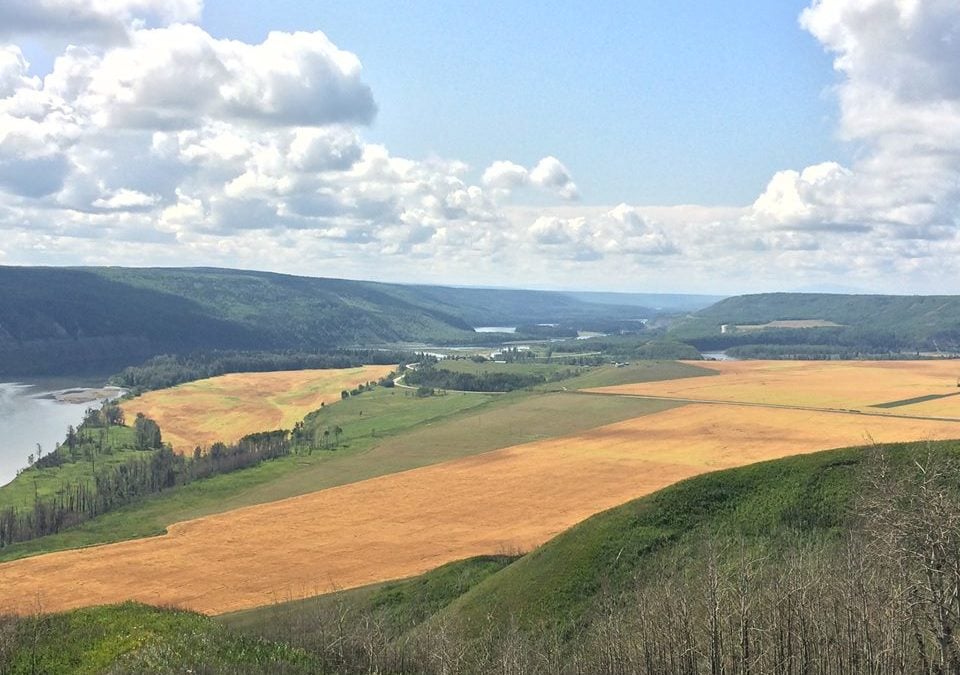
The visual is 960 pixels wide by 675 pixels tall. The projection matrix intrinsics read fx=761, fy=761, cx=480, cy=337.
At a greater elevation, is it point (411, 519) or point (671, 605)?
point (671, 605)

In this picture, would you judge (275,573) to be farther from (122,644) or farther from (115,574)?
(122,644)

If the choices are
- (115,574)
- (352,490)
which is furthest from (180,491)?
(115,574)

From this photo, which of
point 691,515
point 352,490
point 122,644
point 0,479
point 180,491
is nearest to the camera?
point 122,644

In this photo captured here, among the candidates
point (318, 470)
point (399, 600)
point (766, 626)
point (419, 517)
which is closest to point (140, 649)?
point (399, 600)

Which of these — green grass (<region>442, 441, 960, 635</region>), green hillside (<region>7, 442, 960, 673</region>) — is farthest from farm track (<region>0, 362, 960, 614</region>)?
green grass (<region>442, 441, 960, 635</region>)

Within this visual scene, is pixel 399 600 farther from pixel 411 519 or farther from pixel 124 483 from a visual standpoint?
pixel 124 483

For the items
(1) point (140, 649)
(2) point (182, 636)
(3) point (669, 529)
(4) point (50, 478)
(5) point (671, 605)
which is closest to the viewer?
(1) point (140, 649)

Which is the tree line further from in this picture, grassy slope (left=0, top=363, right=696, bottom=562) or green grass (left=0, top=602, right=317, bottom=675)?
green grass (left=0, top=602, right=317, bottom=675)
